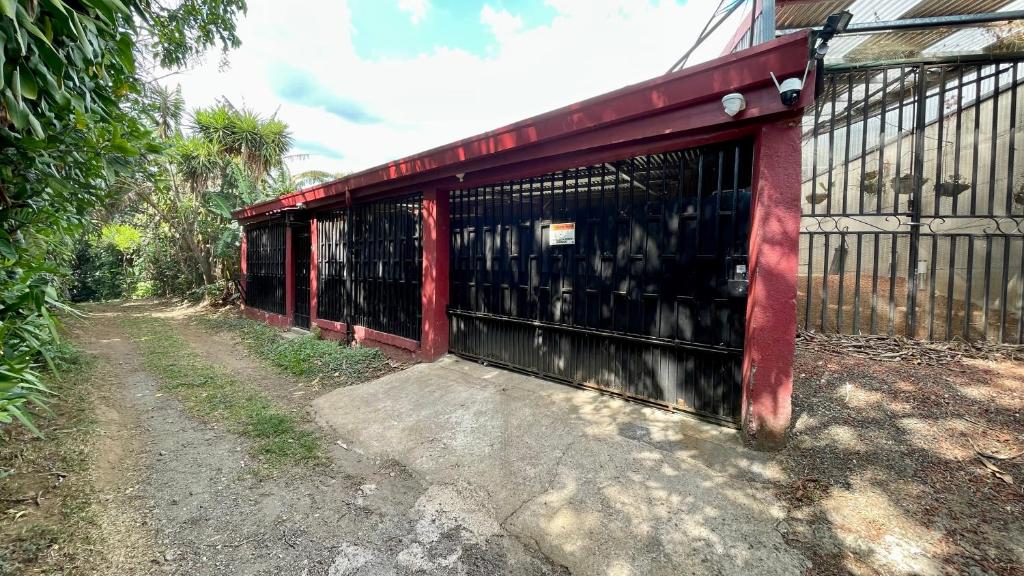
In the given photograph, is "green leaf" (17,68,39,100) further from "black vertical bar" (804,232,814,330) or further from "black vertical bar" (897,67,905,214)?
"black vertical bar" (897,67,905,214)

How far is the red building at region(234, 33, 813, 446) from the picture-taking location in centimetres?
276

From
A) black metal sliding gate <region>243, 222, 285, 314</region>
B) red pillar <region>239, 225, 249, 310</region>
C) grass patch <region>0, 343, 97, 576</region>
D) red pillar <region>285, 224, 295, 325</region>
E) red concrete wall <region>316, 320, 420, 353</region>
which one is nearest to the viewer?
grass patch <region>0, 343, 97, 576</region>

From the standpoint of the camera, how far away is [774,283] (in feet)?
9.02

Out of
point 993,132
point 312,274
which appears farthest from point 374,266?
point 993,132

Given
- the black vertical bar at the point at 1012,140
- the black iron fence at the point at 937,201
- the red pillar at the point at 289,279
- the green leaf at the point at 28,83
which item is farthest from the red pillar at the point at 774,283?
the red pillar at the point at 289,279

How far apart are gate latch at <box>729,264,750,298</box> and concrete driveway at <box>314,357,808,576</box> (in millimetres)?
1137

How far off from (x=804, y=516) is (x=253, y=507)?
140 inches

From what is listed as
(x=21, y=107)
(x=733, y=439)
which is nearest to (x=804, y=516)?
(x=733, y=439)

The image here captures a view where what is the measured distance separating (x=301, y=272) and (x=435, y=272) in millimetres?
5212

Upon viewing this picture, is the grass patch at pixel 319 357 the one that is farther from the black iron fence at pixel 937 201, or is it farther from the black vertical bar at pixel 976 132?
the black vertical bar at pixel 976 132

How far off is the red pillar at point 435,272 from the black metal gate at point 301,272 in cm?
458

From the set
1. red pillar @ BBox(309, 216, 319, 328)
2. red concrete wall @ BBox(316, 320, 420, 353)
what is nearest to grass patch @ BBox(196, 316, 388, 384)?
red concrete wall @ BBox(316, 320, 420, 353)

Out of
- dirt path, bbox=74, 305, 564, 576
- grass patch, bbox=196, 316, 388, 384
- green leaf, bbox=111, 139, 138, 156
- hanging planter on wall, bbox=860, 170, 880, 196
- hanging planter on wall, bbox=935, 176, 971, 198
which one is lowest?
dirt path, bbox=74, 305, 564, 576

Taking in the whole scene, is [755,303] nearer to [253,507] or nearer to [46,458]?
[253,507]
